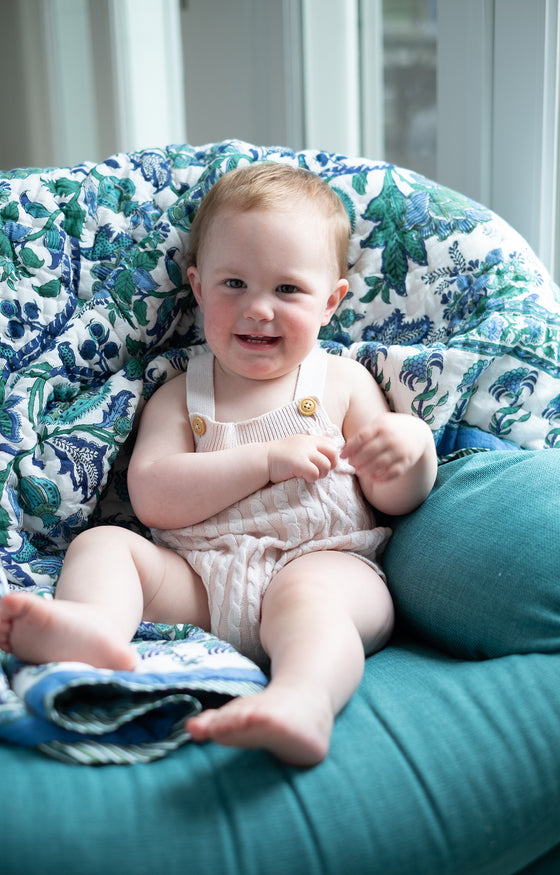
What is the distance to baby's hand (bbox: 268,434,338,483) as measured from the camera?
1.01 m

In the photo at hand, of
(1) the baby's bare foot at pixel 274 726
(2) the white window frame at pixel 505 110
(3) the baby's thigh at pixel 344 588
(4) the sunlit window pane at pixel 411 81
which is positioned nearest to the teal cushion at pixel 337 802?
(1) the baby's bare foot at pixel 274 726

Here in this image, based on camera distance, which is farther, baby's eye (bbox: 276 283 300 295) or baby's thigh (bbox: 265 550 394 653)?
baby's eye (bbox: 276 283 300 295)

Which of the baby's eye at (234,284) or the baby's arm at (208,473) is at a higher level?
the baby's eye at (234,284)

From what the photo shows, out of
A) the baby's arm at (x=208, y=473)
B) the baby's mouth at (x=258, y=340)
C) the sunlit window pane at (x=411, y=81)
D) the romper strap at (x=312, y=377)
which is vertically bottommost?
the baby's arm at (x=208, y=473)

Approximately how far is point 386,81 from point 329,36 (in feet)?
0.62

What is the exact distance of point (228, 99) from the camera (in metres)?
2.20

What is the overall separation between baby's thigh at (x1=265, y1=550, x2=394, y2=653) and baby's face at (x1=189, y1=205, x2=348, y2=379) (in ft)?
0.92

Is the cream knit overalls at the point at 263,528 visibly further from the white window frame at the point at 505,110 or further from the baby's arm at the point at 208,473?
the white window frame at the point at 505,110

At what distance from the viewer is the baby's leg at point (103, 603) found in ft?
2.64

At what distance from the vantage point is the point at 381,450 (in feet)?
3.13

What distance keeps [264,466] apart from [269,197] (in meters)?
0.36

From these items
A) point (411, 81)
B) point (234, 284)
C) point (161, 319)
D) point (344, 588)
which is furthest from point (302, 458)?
point (411, 81)

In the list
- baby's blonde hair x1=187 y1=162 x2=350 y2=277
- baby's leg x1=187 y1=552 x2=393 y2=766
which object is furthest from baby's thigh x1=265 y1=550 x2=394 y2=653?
baby's blonde hair x1=187 y1=162 x2=350 y2=277

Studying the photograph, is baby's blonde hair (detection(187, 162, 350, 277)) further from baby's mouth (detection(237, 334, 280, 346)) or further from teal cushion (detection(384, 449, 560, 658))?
teal cushion (detection(384, 449, 560, 658))
